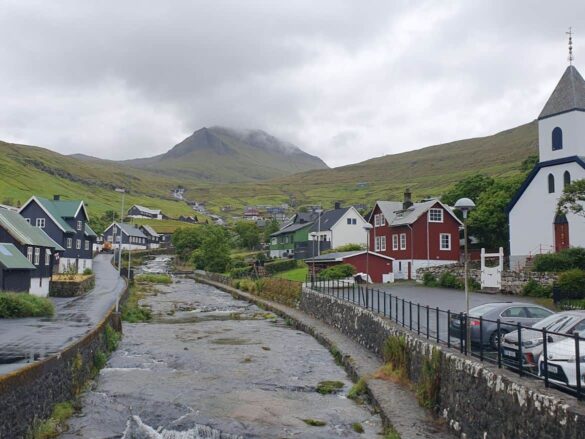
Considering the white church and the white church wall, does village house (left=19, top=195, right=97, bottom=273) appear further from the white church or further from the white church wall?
the white church wall

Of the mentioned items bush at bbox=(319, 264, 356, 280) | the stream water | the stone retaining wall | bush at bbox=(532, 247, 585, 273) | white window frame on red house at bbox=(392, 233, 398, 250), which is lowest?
the stream water

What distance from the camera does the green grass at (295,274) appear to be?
61.1 meters

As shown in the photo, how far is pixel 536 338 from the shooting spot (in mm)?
15672

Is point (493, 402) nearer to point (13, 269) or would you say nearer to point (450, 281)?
point (13, 269)

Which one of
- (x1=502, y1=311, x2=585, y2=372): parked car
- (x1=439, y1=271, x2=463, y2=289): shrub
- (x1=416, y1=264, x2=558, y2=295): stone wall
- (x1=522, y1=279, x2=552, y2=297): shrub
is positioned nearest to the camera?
(x1=502, y1=311, x2=585, y2=372): parked car

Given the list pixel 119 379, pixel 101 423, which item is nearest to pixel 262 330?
pixel 119 379

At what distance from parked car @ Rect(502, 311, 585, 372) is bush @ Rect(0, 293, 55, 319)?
78.5 ft

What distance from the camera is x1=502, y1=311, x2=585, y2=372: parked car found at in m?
13.7

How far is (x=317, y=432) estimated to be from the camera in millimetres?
14977

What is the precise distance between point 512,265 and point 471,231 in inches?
537

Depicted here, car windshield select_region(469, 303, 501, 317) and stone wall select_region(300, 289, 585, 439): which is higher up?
car windshield select_region(469, 303, 501, 317)

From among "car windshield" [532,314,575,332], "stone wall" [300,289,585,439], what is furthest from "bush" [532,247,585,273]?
"stone wall" [300,289,585,439]

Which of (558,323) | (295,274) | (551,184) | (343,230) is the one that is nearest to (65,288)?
(295,274)

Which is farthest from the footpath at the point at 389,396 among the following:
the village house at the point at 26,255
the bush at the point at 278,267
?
the bush at the point at 278,267
